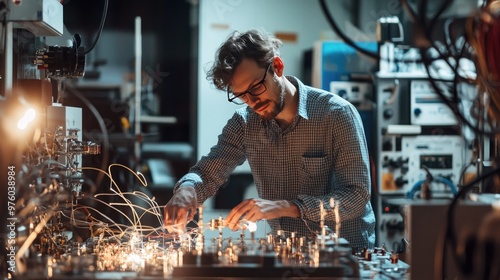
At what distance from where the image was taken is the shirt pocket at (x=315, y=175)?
3.12 m

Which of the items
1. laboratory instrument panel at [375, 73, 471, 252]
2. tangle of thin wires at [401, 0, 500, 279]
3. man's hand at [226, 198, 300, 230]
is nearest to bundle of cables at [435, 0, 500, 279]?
tangle of thin wires at [401, 0, 500, 279]

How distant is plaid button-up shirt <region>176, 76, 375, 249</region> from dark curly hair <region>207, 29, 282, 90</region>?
291mm

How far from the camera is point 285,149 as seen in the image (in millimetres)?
3188

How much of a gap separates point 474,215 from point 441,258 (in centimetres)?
30

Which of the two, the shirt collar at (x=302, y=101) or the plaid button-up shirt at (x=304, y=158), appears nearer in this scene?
the plaid button-up shirt at (x=304, y=158)

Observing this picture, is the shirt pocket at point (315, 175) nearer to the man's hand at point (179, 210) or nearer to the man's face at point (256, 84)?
the man's face at point (256, 84)

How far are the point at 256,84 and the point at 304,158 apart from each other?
0.42m

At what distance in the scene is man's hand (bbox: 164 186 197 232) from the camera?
2743 millimetres

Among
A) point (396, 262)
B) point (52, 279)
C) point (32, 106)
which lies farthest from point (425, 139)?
point (52, 279)

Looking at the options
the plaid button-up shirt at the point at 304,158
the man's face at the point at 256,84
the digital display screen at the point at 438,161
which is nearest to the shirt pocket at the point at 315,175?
the plaid button-up shirt at the point at 304,158

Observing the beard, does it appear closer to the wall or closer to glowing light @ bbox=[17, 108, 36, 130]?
glowing light @ bbox=[17, 108, 36, 130]

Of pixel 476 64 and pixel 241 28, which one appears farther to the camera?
pixel 241 28

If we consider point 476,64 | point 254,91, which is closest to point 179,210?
point 254,91

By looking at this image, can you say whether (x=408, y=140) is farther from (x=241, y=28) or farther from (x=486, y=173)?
(x=486, y=173)
